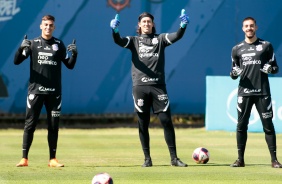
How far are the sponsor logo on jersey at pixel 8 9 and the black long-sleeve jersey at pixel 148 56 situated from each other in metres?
10.6

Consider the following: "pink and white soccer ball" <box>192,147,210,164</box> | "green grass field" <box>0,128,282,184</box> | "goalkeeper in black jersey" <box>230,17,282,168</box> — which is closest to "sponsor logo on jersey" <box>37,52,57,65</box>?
"green grass field" <box>0,128,282,184</box>

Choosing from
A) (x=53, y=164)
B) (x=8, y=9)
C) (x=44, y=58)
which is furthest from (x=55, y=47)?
(x=8, y=9)

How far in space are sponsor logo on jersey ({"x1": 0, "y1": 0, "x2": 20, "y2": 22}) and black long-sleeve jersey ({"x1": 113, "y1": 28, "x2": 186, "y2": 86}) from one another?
419 inches

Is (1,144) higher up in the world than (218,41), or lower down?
lower down

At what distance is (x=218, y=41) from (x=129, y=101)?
3224mm

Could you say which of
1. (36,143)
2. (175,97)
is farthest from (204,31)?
(36,143)

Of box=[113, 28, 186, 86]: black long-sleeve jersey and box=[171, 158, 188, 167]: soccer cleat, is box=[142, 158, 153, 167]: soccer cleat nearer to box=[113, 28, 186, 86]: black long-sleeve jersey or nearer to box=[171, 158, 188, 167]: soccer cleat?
box=[171, 158, 188, 167]: soccer cleat

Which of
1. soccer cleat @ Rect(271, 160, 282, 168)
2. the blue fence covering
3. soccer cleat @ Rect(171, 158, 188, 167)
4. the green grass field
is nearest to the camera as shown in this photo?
the green grass field

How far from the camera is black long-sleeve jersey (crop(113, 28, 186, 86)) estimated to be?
45.3 feet

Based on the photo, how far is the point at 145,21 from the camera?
543 inches

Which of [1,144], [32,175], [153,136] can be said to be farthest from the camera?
[153,136]

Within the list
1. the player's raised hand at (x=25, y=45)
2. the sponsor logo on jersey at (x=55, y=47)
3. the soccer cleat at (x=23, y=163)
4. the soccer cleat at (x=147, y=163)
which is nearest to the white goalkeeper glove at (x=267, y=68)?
the soccer cleat at (x=147, y=163)

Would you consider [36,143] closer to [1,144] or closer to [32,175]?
[1,144]

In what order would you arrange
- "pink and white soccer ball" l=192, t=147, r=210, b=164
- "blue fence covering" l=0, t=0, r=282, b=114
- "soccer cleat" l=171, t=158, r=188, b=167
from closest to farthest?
1. "soccer cleat" l=171, t=158, r=188, b=167
2. "pink and white soccer ball" l=192, t=147, r=210, b=164
3. "blue fence covering" l=0, t=0, r=282, b=114
